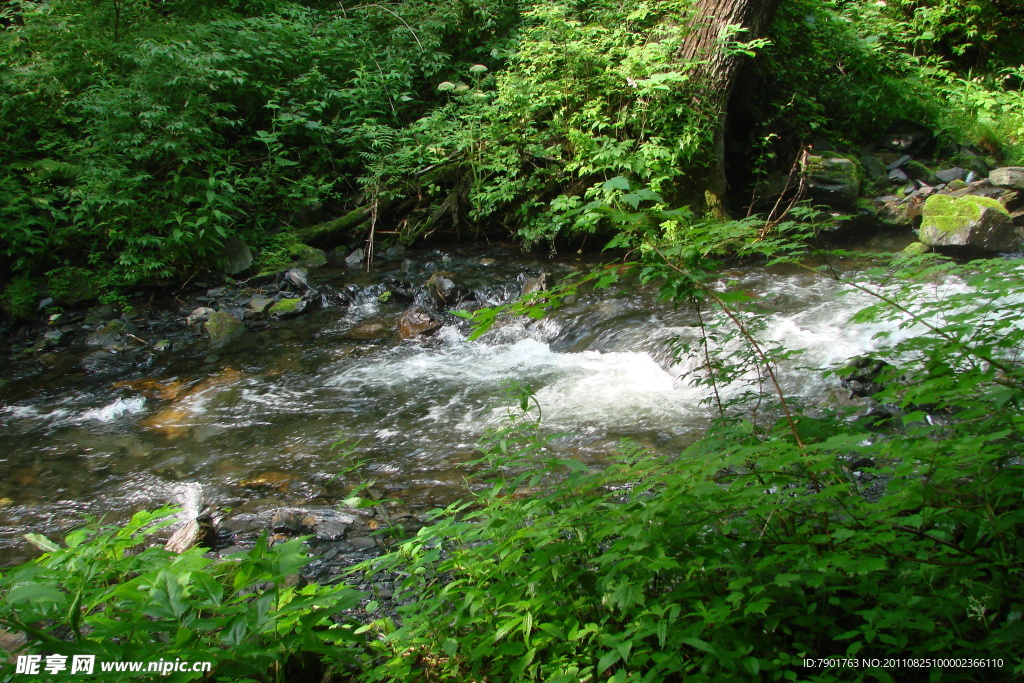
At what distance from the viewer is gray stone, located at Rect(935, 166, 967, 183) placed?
9.16m

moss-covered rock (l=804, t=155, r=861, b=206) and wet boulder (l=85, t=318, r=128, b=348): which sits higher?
moss-covered rock (l=804, t=155, r=861, b=206)

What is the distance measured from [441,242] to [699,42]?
14.6 ft

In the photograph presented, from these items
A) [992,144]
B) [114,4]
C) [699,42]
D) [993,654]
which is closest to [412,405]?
[993,654]

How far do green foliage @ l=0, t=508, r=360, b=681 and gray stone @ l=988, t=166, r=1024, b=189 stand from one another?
1082 cm

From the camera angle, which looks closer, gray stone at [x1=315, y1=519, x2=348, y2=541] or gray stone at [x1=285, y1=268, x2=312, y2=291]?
gray stone at [x1=315, y1=519, x2=348, y2=541]

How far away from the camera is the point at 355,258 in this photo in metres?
8.59

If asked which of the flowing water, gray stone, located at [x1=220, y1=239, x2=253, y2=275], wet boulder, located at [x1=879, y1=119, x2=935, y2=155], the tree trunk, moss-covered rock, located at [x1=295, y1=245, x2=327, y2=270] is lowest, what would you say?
the flowing water

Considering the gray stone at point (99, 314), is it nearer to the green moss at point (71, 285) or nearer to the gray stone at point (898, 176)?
the green moss at point (71, 285)

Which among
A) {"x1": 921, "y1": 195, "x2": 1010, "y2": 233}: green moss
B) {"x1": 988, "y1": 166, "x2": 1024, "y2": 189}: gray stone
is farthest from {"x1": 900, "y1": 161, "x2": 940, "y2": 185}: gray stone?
{"x1": 921, "y1": 195, "x2": 1010, "y2": 233}: green moss

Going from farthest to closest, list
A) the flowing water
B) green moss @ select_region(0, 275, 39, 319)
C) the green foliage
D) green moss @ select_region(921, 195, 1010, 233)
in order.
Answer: green moss @ select_region(921, 195, 1010, 233) < green moss @ select_region(0, 275, 39, 319) < the flowing water < the green foliage

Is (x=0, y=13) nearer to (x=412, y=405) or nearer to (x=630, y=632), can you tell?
(x=412, y=405)

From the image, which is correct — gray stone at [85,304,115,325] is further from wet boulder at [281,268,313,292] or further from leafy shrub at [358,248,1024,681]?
leafy shrub at [358,248,1024,681]

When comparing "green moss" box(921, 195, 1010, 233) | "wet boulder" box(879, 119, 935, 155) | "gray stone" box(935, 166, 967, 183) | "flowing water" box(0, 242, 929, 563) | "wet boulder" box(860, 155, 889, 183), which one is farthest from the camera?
"wet boulder" box(879, 119, 935, 155)

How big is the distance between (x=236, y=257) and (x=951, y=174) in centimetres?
1063
